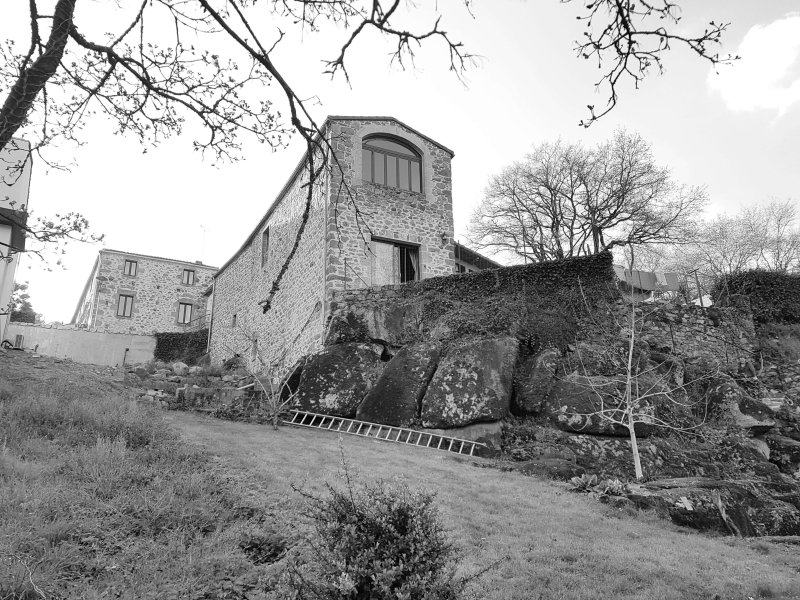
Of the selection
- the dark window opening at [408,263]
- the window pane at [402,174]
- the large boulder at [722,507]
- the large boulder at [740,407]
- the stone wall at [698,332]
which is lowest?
the large boulder at [722,507]

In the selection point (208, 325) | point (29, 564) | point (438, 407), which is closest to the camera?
point (29, 564)

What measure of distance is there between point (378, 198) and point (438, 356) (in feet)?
18.5

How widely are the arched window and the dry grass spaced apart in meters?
9.37

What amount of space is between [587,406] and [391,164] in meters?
9.34

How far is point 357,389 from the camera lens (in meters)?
13.1

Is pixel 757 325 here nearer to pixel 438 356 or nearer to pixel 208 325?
pixel 438 356

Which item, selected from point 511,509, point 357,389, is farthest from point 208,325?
point 511,509

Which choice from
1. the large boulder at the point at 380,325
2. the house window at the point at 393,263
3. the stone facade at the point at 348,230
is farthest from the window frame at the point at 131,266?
the large boulder at the point at 380,325

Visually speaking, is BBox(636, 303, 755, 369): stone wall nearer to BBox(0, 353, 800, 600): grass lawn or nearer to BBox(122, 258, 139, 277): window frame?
BBox(0, 353, 800, 600): grass lawn

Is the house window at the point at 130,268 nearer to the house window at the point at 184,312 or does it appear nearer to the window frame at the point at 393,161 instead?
the house window at the point at 184,312

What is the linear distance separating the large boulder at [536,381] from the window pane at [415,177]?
22.7 feet

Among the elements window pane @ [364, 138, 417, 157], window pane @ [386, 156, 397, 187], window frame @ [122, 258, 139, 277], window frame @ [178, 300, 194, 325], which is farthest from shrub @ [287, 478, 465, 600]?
window frame @ [122, 258, 139, 277]

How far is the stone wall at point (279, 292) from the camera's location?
16.1 metres

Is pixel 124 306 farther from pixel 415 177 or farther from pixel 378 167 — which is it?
pixel 415 177
